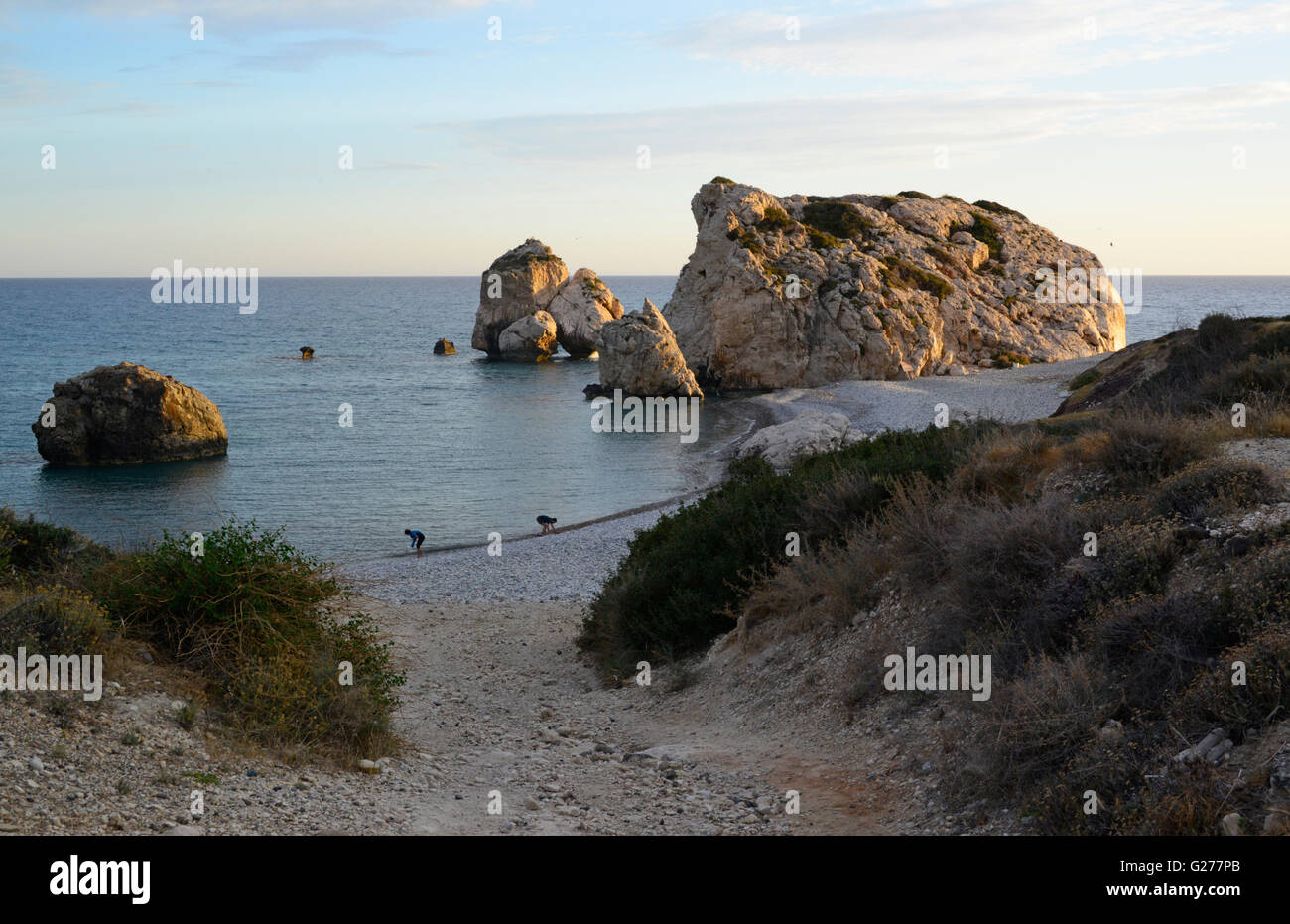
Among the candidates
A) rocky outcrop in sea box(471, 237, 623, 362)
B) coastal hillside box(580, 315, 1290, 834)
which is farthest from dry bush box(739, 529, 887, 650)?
rocky outcrop in sea box(471, 237, 623, 362)

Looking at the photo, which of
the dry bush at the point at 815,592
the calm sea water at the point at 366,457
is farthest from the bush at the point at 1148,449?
the calm sea water at the point at 366,457

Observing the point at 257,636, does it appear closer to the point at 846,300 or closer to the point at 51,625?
the point at 51,625

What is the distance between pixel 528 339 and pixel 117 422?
50374mm

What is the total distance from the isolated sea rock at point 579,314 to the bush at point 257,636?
81639mm

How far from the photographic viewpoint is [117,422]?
4106 cm

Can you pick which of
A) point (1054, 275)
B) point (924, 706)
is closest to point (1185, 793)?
point (924, 706)

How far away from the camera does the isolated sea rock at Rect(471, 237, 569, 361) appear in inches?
3649

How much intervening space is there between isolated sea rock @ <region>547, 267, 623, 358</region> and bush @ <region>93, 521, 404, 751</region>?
81.6 meters

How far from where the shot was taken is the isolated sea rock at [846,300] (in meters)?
63.1

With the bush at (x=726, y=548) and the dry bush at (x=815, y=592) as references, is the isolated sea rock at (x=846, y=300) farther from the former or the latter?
the dry bush at (x=815, y=592)

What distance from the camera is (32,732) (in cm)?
711

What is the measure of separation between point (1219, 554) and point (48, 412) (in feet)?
146

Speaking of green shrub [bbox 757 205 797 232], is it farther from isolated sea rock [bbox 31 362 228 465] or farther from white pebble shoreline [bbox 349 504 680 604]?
white pebble shoreline [bbox 349 504 680 604]
